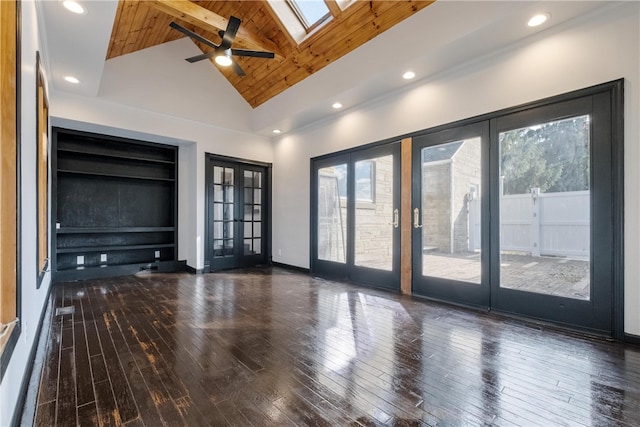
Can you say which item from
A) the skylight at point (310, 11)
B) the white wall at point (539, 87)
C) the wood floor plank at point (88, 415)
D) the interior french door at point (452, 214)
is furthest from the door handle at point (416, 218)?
the wood floor plank at point (88, 415)

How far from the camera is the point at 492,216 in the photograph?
338 cm

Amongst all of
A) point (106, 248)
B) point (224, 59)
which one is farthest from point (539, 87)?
point (106, 248)

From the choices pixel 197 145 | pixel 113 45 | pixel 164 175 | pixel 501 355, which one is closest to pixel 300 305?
pixel 501 355

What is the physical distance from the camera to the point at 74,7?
2.69 meters

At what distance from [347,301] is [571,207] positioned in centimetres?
260

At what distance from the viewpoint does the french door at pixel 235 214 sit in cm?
594

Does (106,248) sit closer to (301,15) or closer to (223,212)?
(223,212)

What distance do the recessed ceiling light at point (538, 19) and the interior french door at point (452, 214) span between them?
987 millimetres

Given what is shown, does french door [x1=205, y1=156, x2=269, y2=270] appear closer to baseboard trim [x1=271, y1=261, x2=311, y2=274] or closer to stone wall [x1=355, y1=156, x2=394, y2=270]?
baseboard trim [x1=271, y1=261, x2=311, y2=274]

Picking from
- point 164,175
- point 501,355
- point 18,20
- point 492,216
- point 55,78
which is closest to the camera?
point 18,20

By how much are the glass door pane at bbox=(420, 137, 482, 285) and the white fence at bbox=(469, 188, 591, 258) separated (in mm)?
326

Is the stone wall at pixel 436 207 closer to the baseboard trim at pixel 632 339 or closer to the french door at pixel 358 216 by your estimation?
the french door at pixel 358 216

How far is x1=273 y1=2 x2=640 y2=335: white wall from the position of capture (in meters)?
2.53

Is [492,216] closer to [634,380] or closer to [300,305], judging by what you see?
[634,380]
